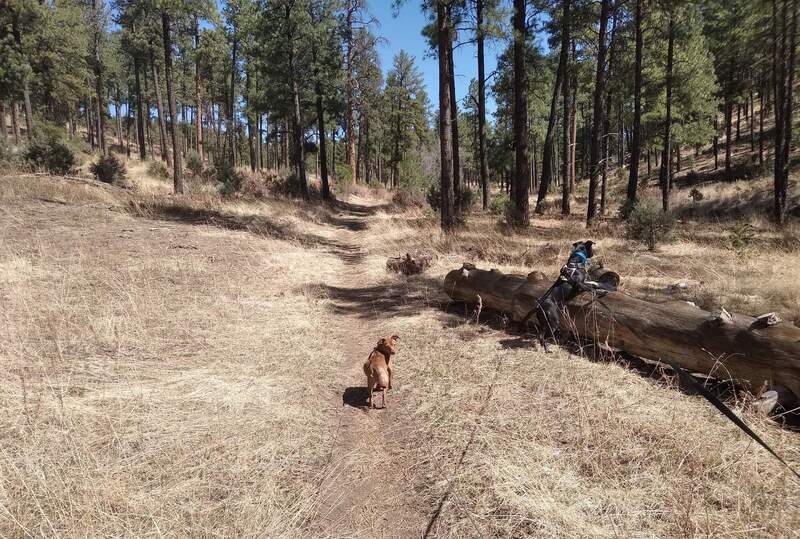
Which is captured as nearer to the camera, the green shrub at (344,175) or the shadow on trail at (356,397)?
the shadow on trail at (356,397)

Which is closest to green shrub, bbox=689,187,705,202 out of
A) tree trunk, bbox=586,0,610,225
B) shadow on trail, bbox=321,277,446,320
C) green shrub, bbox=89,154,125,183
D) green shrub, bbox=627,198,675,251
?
tree trunk, bbox=586,0,610,225

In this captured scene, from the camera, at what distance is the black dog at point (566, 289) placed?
4750 millimetres

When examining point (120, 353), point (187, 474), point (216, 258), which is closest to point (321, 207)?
point (216, 258)

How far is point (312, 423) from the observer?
350 cm

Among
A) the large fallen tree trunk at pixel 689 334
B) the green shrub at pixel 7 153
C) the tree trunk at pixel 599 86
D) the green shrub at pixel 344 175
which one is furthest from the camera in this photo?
the green shrub at pixel 344 175

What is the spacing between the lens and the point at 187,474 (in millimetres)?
2674

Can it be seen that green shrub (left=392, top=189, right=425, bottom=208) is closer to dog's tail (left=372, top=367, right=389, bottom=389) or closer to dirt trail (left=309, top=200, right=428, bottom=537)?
dirt trail (left=309, top=200, right=428, bottom=537)

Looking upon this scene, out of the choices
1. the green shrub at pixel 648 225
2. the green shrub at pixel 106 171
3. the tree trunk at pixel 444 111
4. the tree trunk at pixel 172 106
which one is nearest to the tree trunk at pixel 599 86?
the green shrub at pixel 648 225

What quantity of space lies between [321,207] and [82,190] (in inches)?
359

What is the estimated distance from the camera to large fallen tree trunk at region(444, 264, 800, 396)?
3396 millimetres

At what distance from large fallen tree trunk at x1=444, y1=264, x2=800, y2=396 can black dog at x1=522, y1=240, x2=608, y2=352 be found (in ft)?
0.36

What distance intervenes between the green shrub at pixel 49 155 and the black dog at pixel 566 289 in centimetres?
1851

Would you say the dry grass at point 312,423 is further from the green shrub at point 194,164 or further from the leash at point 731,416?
the green shrub at point 194,164

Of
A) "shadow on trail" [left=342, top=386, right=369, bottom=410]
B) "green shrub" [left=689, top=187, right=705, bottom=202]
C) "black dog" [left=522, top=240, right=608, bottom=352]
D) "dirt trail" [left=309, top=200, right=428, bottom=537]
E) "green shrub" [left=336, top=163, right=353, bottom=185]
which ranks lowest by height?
"dirt trail" [left=309, top=200, right=428, bottom=537]
